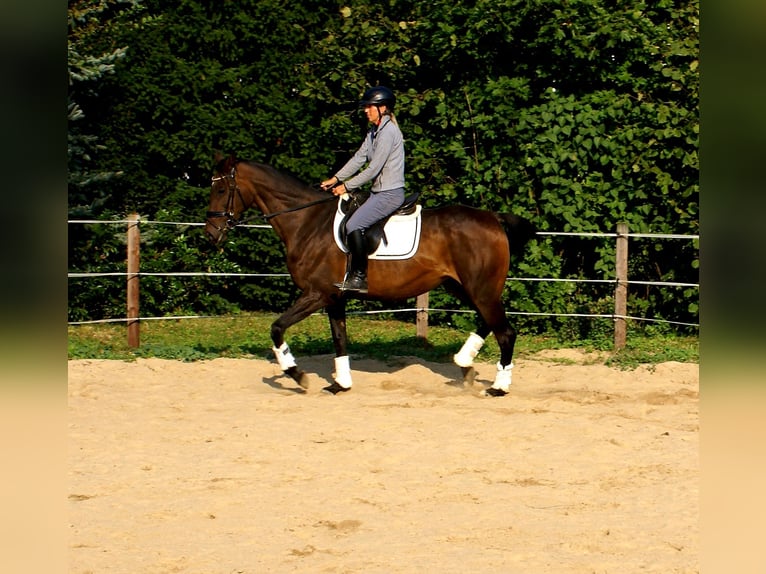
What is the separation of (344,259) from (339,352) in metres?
0.92

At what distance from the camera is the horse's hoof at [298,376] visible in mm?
9180

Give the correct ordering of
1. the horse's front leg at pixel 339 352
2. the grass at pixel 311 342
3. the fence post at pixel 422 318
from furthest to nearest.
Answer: the fence post at pixel 422 318, the grass at pixel 311 342, the horse's front leg at pixel 339 352

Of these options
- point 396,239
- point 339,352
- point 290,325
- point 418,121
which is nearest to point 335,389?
point 339,352

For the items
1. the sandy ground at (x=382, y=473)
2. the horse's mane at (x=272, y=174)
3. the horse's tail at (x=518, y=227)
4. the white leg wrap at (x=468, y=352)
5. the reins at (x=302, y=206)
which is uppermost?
the horse's mane at (x=272, y=174)

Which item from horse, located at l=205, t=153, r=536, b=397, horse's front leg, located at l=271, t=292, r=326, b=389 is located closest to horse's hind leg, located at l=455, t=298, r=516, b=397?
horse, located at l=205, t=153, r=536, b=397

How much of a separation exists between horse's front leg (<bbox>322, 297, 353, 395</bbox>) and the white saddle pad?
67 centimetres

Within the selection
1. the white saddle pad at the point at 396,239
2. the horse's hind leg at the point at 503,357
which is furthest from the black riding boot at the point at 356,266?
the horse's hind leg at the point at 503,357

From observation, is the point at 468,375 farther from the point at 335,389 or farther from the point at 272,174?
the point at 272,174

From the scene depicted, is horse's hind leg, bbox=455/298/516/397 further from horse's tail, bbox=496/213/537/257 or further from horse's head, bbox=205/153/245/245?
horse's head, bbox=205/153/245/245

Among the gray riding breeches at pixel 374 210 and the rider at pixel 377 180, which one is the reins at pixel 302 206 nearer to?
the rider at pixel 377 180

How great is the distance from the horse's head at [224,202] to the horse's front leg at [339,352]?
4.30 ft

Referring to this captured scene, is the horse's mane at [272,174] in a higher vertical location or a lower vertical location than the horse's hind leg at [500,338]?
higher
